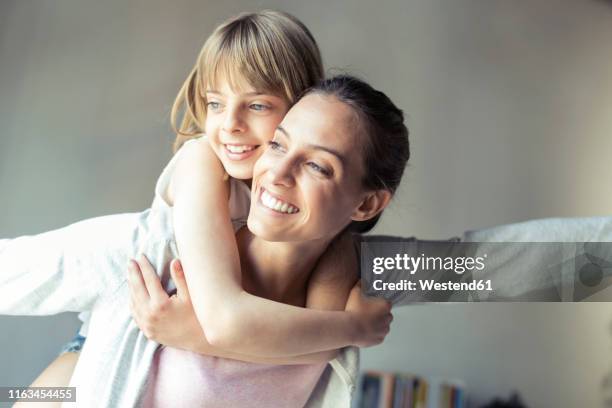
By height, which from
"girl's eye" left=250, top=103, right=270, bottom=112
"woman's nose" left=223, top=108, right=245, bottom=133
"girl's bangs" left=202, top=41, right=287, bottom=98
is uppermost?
"girl's bangs" left=202, top=41, right=287, bottom=98

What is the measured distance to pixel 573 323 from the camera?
73 centimetres

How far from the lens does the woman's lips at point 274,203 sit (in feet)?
1.93

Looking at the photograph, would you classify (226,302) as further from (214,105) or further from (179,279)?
(214,105)

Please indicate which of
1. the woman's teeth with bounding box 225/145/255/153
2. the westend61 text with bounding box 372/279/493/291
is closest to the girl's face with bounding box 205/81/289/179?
the woman's teeth with bounding box 225/145/255/153

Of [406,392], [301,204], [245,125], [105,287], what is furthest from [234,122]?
[406,392]

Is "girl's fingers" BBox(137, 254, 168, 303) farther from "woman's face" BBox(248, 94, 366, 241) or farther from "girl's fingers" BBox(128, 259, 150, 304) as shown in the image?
"woman's face" BBox(248, 94, 366, 241)

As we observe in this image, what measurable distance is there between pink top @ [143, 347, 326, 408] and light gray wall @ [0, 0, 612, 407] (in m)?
0.20

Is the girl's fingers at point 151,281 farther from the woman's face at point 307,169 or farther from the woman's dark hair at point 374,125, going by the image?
the woman's dark hair at point 374,125

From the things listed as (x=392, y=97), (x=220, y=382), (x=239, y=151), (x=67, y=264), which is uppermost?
(x=392, y=97)

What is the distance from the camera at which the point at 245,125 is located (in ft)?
2.10

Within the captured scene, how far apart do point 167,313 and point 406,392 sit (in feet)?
0.95

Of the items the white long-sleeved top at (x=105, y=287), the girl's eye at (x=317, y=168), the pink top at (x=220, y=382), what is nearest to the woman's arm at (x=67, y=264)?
the white long-sleeved top at (x=105, y=287)

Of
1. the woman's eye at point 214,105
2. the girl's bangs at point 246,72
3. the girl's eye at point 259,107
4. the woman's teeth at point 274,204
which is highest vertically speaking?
the girl's bangs at point 246,72

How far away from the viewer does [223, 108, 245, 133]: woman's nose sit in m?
0.64
